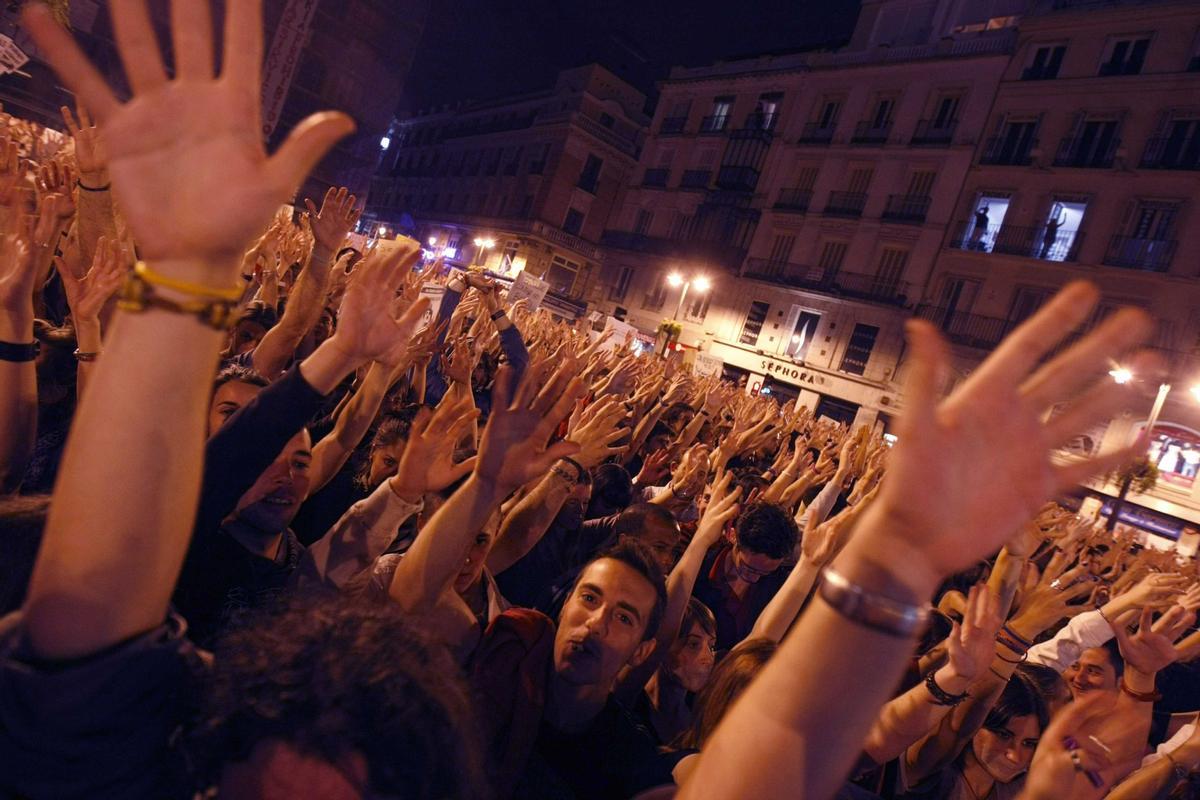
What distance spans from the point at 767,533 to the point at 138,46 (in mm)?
3785

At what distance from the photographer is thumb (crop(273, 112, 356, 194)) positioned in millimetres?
1099

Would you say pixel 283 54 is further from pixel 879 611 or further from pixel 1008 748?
pixel 879 611

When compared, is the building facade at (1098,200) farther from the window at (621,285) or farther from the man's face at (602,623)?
the man's face at (602,623)

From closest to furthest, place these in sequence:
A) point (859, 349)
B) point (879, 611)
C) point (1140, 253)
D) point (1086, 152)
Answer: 1. point (879, 611)
2. point (1140, 253)
3. point (1086, 152)
4. point (859, 349)

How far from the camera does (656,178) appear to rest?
3531cm

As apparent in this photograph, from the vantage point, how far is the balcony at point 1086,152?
21578 mm

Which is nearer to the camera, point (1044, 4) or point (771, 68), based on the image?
point (1044, 4)

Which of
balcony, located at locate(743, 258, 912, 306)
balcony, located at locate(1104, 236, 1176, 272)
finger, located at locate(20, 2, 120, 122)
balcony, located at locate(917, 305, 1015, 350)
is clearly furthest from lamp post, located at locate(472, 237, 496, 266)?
finger, located at locate(20, 2, 120, 122)

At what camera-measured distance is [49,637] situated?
3.28 ft

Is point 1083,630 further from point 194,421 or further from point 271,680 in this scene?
point 194,421

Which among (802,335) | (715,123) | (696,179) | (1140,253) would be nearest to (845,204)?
(802,335)

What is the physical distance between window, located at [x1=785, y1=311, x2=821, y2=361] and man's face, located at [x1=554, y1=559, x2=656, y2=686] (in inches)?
1024

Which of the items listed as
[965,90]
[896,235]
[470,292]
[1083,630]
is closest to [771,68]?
[965,90]

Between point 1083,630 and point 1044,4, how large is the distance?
29.9 m
